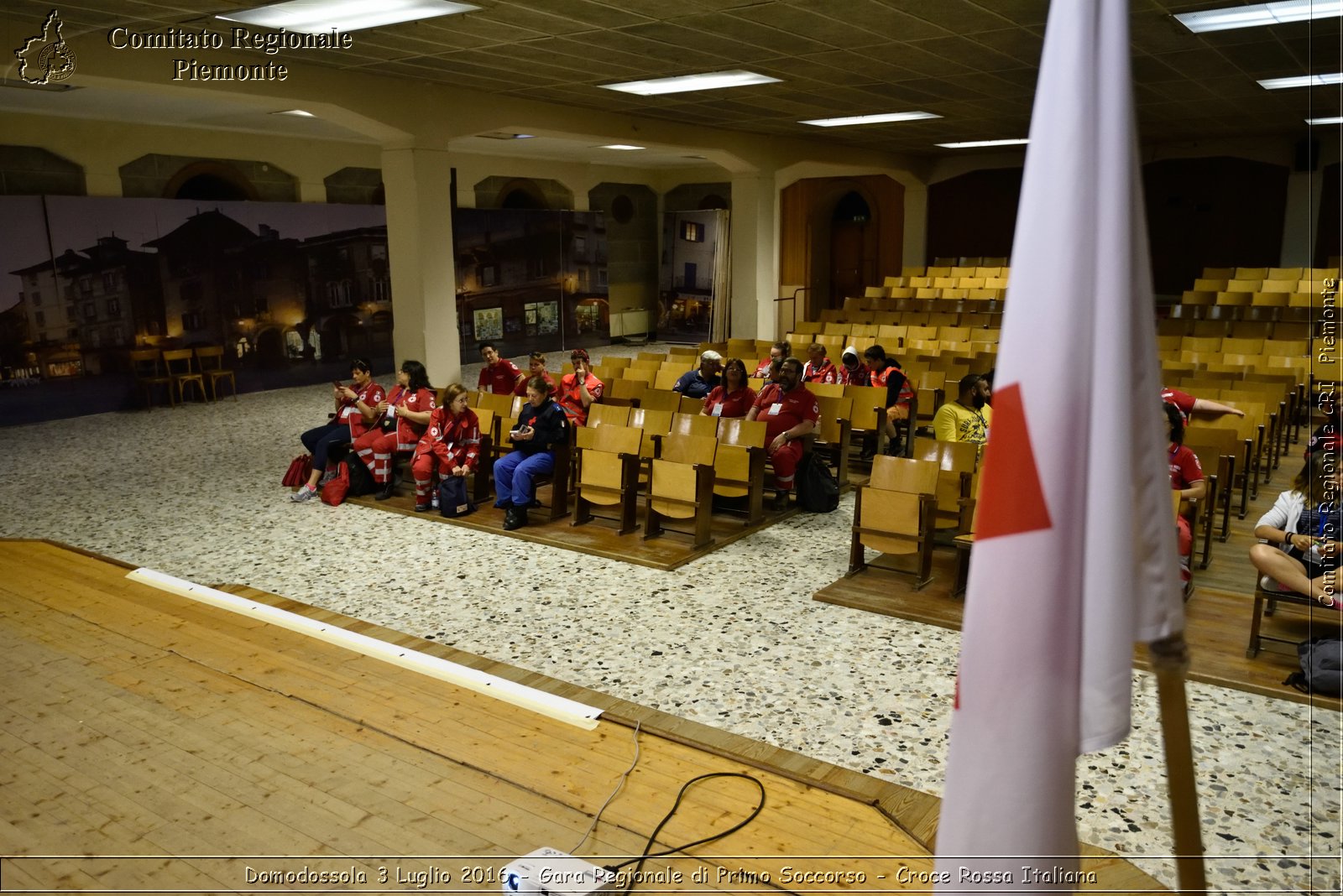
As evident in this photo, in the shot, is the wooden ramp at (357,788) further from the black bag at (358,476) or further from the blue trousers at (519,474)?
the black bag at (358,476)

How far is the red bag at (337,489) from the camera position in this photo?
8055 millimetres

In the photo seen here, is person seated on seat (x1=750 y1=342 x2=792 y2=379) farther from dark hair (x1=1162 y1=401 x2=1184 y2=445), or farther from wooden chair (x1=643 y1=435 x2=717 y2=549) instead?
dark hair (x1=1162 y1=401 x2=1184 y2=445)

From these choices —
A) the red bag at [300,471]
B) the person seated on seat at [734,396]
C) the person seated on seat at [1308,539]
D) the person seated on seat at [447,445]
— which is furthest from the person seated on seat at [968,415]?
the red bag at [300,471]

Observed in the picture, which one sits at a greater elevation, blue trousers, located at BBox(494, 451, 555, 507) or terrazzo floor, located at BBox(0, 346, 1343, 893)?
blue trousers, located at BBox(494, 451, 555, 507)

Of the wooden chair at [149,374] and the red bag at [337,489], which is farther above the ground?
the wooden chair at [149,374]

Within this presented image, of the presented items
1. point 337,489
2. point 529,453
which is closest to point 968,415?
point 529,453

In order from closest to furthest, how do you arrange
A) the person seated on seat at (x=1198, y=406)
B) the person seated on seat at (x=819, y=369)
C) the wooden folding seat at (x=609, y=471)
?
the person seated on seat at (x=1198, y=406) → the wooden folding seat at (x=609, y=471) → the person seated on seat at (x=819, y=369)

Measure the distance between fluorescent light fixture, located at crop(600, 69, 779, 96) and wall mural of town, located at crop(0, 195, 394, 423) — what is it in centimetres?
720

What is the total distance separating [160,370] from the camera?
1387cm

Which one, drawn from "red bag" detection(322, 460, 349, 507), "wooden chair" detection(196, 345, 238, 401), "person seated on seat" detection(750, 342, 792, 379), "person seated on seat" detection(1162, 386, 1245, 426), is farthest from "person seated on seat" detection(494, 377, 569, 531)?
"wooden chair" detection(196, 345, 238, 401)

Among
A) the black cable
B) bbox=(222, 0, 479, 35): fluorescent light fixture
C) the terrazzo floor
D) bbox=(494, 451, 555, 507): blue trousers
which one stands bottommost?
the terrazzo floor

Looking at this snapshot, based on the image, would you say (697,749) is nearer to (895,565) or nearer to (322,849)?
(322,849)

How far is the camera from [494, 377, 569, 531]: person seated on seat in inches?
285

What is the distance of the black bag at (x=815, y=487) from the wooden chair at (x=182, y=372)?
10.1 meters
